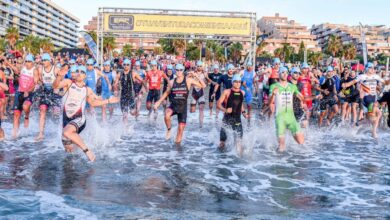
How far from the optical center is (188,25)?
93.4 feet

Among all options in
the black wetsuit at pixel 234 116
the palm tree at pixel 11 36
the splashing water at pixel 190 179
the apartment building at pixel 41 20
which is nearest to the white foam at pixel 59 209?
the splashing water at pixel 190 179

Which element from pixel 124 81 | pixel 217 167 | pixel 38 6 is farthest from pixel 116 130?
pixel 38 6

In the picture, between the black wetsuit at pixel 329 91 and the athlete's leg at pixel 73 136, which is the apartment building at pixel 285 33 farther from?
the athlete's leg at pixel 73 136

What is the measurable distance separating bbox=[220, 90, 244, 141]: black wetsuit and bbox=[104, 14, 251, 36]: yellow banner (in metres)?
19.5

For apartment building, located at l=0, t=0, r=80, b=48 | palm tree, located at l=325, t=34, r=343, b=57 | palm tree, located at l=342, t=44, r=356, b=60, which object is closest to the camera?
palm tree, located at l=342, t=44, r=356, b=60

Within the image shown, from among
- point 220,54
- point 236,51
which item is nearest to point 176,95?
point 220,54

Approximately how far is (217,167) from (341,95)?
329 inches

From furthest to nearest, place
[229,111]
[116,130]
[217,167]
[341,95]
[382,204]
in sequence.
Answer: [341,95] → [116,130] → [229,111] → [217,167] → [382,204]

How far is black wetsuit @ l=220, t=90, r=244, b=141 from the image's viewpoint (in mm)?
9147

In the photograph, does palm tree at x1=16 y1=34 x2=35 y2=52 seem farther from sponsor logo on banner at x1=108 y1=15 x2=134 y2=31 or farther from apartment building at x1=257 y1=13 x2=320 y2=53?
apartment building at x1=257 y1=13 x2=320 y2=53

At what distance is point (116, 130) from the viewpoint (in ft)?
38.8

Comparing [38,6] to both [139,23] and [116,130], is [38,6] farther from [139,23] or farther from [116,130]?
[116,130]

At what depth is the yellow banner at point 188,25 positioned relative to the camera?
92.7 ft

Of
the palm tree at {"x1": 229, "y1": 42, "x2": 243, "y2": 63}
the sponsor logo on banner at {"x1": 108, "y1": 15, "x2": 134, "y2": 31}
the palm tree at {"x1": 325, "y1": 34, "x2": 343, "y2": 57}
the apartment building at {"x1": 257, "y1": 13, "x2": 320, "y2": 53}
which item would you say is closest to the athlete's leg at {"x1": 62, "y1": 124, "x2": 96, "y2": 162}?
the sponsor logo on banner at {"x1": 108, "y1": 15, "x2": 134, "y2": 31}
